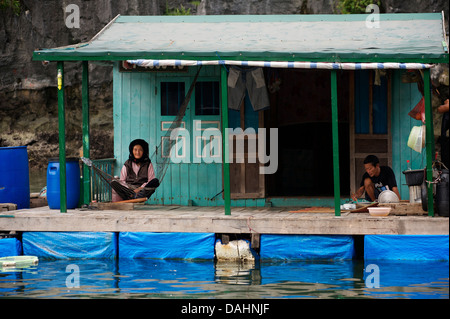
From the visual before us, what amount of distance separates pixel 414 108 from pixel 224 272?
432cm

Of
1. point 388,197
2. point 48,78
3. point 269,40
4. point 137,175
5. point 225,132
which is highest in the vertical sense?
point 48,78

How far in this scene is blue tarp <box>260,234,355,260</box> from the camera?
11.5m

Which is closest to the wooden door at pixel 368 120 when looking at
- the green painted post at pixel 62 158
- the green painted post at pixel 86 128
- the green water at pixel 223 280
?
the green water at pixel 223 280

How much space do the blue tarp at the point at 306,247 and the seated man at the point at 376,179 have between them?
4.76 ft

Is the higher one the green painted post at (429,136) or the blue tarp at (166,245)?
the green painted post at (429,136)

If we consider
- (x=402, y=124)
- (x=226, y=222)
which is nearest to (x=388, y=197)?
(x=402, y=124)

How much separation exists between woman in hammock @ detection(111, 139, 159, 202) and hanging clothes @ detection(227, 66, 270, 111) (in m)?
1.71

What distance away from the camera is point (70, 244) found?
12.1 metres

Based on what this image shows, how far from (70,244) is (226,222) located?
2.46 metres

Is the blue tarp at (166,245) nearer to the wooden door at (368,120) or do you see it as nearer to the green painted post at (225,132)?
the green painted post at (225,132)

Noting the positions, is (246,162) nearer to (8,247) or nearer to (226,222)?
(226,222)

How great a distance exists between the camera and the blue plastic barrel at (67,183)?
12883 mm
